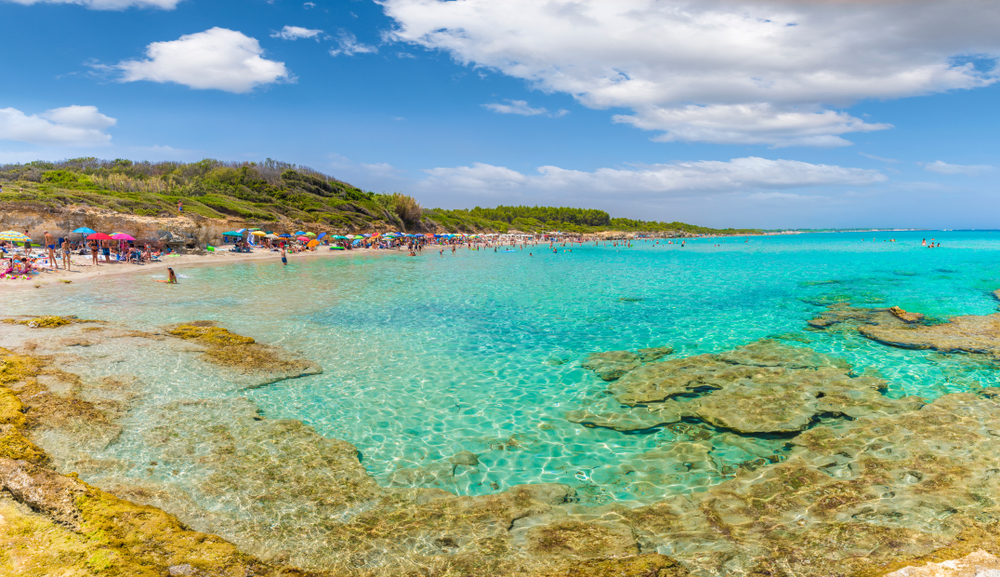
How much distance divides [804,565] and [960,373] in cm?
976

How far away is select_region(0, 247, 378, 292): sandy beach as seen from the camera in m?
23.7

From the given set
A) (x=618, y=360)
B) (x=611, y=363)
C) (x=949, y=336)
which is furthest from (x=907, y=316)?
(x=611, y=363)

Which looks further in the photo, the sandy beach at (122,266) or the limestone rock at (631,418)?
the sandy beach at (122,266)

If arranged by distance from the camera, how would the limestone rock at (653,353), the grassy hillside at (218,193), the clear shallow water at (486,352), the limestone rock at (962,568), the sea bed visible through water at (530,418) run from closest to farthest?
the limestone rock at (962,568) → the sea bed visible through water at (530,418) → the clear shallow water at (486,352) → the limestone rock at (653,353) → the grassy hillside at (218,193)

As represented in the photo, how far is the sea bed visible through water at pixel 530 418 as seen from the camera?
18.6 feet

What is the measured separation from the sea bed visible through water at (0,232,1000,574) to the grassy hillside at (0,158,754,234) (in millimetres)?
35775

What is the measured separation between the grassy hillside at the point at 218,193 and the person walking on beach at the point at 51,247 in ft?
10.6

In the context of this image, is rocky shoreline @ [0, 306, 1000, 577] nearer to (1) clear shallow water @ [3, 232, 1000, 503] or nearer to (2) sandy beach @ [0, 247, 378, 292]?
(1) clear shallow water @ [3, 232, 1000, 503]

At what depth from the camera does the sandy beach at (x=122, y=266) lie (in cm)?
2367

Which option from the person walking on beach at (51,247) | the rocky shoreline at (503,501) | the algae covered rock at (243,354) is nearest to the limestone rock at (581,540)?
the rocky shoreline at (503,501)

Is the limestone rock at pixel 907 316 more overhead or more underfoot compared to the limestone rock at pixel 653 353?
more overhead

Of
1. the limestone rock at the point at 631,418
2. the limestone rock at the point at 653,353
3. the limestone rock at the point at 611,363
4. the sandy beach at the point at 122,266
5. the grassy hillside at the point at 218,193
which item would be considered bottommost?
the limestone rock at the point at 631,418

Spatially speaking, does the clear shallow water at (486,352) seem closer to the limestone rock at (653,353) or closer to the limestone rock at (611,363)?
the limestone rock at (611,363)

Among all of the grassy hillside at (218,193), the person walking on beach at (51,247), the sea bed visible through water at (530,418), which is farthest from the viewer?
the grassy hillside at (218,193)
